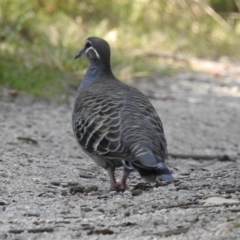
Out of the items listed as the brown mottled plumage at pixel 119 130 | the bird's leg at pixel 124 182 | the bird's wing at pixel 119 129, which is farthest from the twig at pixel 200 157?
the bird's leg at pixel 124 182

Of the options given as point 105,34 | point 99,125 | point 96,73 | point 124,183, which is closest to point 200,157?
point 96,73

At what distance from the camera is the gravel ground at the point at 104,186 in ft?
13.1

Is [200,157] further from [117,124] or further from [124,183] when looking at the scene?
[117,124]

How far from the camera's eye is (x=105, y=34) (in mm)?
12336

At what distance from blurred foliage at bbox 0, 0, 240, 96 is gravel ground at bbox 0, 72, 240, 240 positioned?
2.92 ft

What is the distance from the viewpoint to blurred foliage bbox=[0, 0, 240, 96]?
980cm

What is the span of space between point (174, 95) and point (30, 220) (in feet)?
20.4

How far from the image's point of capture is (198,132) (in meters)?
8.30

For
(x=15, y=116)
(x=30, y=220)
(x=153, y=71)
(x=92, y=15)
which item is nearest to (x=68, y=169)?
(x=30, y=220)

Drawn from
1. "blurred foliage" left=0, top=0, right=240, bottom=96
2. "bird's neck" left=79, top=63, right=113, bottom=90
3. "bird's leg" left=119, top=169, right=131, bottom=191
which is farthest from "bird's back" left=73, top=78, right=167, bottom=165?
"blurred foliage" left=0, top=0, right=240, bottom=96

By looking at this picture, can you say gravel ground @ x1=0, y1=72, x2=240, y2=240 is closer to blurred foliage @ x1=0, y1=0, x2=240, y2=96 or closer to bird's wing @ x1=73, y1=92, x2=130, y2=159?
bird's wing @ x1=73, y1=92, x2=130, y2=159

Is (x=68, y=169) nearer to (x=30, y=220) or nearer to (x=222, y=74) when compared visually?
(x=30, y=220)

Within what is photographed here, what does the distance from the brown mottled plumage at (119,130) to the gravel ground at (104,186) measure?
189mm

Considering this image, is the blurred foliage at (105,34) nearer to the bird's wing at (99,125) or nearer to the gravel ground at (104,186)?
the gravel ground at (104,186)
